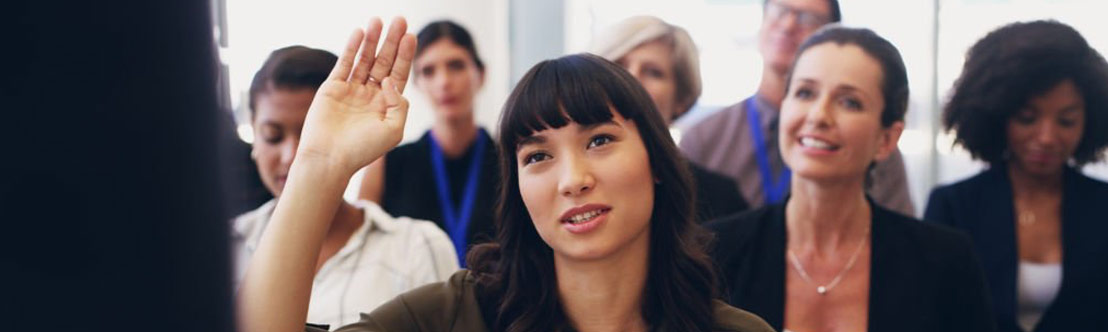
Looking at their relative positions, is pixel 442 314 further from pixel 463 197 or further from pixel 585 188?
pixel 463 197

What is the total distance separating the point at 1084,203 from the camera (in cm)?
299

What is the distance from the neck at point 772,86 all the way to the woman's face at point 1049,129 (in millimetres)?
607

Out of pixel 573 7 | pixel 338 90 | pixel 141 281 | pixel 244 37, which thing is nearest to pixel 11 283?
pixel 141 281

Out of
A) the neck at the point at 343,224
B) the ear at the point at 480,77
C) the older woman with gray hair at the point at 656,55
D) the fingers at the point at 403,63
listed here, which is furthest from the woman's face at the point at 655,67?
the fingers at the point at 403,63

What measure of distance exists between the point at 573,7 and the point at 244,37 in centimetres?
185

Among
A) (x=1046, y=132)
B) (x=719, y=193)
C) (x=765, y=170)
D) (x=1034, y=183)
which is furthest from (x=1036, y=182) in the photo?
(x=719, y=193)

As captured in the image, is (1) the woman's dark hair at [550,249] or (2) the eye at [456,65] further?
(2) the eye at [456,65]

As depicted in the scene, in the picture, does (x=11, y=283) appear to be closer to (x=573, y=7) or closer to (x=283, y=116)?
(x=283, y=116)

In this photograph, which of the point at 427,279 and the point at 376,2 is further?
the point at 376,2

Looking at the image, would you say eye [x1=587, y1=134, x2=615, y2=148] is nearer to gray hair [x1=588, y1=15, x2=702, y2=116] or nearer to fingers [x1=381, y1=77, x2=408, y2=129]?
fingers [x1=381, y1=77, x2=408, y2=129]

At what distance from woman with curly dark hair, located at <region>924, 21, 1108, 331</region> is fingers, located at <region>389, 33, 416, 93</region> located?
72.5 inches

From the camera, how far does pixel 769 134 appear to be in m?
3.23

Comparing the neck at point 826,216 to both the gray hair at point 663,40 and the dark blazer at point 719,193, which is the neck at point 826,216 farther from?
the gray hair at point 663,40

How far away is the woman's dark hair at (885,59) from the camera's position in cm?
255
